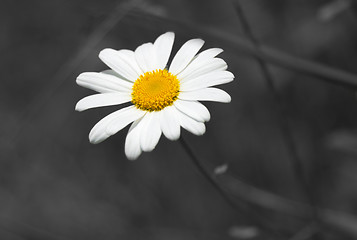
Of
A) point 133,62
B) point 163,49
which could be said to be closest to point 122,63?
point 133,62

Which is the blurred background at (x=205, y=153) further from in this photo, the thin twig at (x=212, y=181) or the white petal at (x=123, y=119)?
the white petal at (x=123, y=119)

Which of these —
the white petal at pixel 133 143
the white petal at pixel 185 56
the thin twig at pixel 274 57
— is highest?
the thin twig at pixel 274 57

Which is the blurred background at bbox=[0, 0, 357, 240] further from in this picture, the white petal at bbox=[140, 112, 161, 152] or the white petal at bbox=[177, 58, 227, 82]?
the white petal at bbox=[140, 112, 161, 152]

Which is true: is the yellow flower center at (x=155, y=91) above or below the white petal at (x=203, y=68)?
below

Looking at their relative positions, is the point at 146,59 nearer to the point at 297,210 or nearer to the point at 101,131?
the point at 101,131

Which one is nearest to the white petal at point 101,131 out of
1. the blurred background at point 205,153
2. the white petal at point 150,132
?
the white petal at point 150,132
